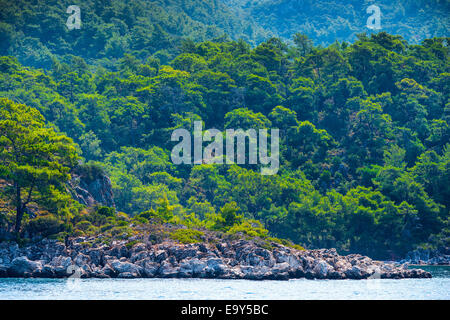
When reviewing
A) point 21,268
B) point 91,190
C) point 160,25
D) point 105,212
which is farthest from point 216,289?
point 160,25

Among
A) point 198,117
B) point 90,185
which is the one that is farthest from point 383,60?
point 90,185

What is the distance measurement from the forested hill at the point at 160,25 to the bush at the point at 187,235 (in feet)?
192

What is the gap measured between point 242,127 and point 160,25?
4733 cm

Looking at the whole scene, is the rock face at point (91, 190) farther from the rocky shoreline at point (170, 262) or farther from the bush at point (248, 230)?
the bush at point (248, 230)

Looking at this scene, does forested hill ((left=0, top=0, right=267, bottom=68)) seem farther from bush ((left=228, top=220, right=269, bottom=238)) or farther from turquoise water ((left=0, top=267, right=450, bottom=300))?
turquoise water ((left=0, top=267, right=450, bottom=300))

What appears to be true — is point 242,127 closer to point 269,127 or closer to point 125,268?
point 269,127

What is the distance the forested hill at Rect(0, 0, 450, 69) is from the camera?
106 meters

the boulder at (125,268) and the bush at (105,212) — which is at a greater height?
the bush at (105,212)

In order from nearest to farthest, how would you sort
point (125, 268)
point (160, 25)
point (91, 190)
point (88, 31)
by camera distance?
point (125, 268), point (91, 190), point (88, 31), point (160, 25)

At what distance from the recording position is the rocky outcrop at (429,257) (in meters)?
61.5

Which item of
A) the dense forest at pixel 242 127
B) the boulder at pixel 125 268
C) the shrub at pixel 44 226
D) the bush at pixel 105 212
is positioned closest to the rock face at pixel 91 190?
the dense forest at pixel 242 127

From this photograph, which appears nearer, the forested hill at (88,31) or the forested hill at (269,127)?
the forested hill at (269,127)

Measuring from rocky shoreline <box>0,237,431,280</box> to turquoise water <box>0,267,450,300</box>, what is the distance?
1308mm

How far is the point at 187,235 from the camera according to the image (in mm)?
46938
